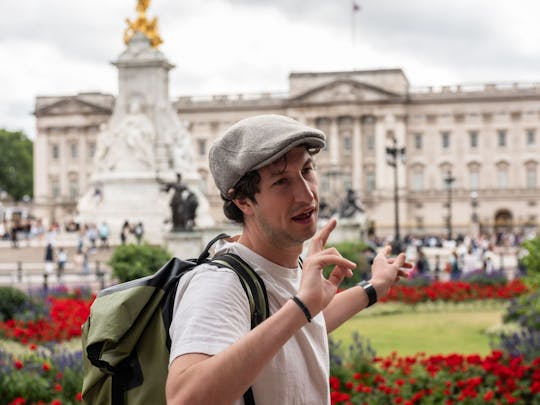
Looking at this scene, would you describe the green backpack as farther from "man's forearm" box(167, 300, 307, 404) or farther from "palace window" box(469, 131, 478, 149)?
"palace window" box(469, 131, 478, 149)

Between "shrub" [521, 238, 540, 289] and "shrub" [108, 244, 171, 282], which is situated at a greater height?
"shrub" [521, 238, 540, 289]

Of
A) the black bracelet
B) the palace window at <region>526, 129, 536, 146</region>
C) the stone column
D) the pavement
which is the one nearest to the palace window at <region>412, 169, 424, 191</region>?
the stone column

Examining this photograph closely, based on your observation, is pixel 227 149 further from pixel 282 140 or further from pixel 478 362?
pixel 478 362

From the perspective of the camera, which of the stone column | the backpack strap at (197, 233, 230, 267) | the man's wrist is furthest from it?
the stone column

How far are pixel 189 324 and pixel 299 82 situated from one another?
7858cm

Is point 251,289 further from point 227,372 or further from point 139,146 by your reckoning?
point 139,146

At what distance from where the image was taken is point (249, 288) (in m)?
2.43

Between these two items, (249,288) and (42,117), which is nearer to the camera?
(249,288)

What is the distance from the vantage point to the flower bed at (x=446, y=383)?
7012 millimetres

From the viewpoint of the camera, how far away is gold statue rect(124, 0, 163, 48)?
122 feet

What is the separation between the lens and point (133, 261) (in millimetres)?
16984

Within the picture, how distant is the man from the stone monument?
108 feet

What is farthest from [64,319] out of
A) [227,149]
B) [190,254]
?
[227,149]

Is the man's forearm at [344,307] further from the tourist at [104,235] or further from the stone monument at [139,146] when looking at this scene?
the stone monument at [139,146]
